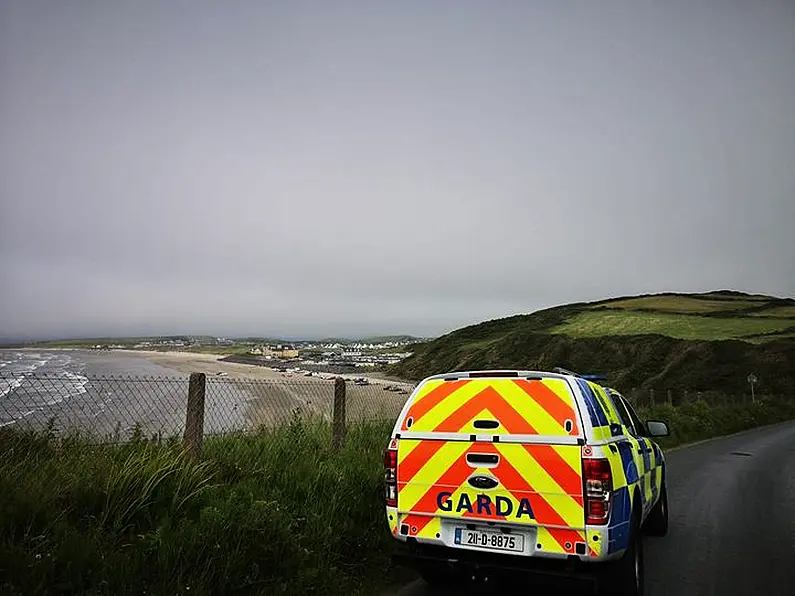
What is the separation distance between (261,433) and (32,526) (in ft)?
12.3

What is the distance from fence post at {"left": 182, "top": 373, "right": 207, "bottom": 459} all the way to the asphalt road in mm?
2509

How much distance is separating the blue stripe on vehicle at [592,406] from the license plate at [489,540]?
3.28ft

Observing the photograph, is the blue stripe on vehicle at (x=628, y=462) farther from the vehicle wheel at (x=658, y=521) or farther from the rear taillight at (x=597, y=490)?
the vehicle wheel at (x=658, y=521)

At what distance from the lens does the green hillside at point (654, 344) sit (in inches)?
1929

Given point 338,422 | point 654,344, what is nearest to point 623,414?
point 338,422

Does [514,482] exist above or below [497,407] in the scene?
below

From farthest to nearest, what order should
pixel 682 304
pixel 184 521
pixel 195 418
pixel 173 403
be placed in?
pixel 682 304 < pixel 173 403 < pixel 195 418 < pixel 184 521

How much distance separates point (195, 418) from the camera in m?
6.16

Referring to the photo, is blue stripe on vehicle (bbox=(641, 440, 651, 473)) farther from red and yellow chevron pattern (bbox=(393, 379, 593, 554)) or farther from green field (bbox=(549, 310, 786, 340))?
green field (bbox=(549, 310, 786, 340))

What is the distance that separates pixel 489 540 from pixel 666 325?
65181mm

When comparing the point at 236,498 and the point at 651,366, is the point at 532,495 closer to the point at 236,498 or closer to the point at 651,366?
the point at 236,498

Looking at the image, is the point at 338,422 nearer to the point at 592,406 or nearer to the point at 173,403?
the point at 592,406

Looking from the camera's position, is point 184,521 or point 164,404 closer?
point 184,521

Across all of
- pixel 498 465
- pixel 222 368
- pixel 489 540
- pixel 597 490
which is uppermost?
pixel 498 465
